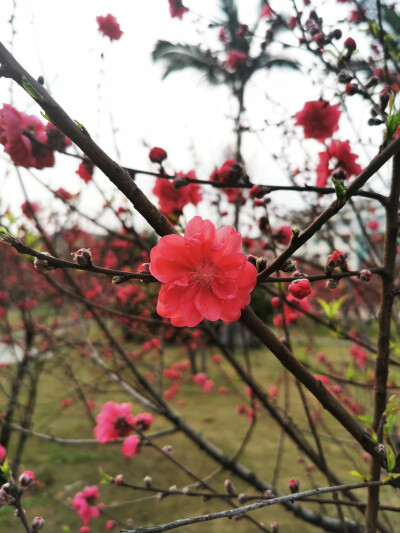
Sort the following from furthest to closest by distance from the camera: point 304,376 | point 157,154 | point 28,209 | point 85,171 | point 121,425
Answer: point 28,209 < point 121,425 < point 85,171 < point 157,154 < point 304,376

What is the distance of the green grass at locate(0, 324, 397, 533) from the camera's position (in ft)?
12.5

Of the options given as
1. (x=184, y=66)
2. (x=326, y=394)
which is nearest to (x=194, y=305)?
(x=326, y=394)

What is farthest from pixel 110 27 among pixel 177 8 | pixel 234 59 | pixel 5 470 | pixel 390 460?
pixel 390 460

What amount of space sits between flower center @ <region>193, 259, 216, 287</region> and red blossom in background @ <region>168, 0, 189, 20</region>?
2459 mm

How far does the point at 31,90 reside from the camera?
641 millimetres

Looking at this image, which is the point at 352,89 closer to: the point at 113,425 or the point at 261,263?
the point at 261,263

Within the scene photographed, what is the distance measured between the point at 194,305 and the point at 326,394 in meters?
0.34

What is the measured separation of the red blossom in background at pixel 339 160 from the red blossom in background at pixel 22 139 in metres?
1.07

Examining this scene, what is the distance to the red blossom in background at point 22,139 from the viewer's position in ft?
3.73

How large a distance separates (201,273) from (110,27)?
2.25 m

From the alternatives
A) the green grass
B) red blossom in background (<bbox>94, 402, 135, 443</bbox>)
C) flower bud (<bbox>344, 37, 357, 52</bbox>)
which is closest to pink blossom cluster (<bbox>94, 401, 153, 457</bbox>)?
red blossom in background (<bbox>94, 402, 135, 443</bbox>)

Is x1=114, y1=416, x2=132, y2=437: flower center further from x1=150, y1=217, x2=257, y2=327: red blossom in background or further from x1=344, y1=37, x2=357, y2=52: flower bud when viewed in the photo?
x1=344, y1=37, x2=357, y2=52: flower bud

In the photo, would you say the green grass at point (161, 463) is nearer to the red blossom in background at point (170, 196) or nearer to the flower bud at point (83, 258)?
the red blossom in background at point (170, 196)

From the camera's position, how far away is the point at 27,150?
1222 mm
